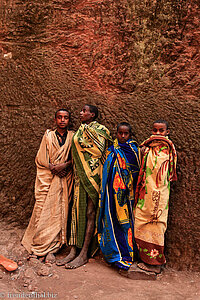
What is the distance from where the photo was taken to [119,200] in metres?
3.13

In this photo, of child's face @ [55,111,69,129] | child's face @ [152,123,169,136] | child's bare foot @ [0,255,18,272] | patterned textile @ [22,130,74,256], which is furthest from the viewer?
child's face @ [55,111,69,129]

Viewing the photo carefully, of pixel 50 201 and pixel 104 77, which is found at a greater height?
pixel 104 77

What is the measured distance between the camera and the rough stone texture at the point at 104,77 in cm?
326

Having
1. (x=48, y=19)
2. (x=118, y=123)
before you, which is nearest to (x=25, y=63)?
(x=48, y=19)

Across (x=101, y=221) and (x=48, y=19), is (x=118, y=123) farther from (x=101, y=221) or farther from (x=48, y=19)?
(x=48, y=19)

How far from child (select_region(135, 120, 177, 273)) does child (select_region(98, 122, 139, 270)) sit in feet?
0.44

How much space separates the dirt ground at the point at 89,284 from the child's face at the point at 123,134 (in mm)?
1330

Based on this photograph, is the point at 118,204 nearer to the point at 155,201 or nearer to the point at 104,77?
the point at 155,201

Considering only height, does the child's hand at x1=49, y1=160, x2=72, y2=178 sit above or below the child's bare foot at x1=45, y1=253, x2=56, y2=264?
above

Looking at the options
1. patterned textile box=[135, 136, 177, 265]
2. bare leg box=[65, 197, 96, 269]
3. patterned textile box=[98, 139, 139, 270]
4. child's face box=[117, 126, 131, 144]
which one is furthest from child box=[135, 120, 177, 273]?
bare leg box=[65, 197, 96, 269]

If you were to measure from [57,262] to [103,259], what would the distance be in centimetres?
50

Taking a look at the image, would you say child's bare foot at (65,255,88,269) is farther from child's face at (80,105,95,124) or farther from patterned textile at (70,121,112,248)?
child's face at (80,105,95,124)

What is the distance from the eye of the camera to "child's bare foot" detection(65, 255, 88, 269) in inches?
123

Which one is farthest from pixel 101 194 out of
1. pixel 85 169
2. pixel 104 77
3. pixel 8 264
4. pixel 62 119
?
pixel 104 77
